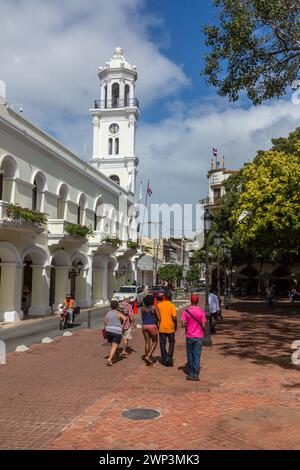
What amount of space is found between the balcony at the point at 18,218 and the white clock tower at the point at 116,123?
24.2 metres

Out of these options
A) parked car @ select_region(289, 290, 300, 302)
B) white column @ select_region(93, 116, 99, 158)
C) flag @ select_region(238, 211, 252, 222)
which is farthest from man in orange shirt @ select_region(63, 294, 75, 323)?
white column @ select_region(93, 116, 99, 158)

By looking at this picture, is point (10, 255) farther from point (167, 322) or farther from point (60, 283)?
point (167, 322)

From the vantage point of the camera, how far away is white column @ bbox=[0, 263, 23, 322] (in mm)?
20172

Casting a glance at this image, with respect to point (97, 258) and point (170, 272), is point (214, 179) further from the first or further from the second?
point (97, 258)

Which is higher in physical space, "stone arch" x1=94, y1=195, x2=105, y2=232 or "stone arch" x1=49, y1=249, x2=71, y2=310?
"stone arch" x1=94, y1=195, x2=105, y2=232

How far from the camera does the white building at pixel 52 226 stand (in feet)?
66.6

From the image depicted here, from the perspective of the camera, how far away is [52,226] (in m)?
23.9

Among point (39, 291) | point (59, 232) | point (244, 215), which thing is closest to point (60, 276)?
point (39, 291)

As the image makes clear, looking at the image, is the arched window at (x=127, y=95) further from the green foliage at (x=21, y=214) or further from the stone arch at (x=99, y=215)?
the green foliage at (x=21, y=214)

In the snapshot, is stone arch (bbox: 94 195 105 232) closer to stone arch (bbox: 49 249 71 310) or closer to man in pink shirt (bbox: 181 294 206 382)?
stone arch (bbox: 49 249 71 310)

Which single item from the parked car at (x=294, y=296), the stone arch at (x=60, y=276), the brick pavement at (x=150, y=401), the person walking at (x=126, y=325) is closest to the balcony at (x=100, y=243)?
the stone arch at (x=60, y=276)

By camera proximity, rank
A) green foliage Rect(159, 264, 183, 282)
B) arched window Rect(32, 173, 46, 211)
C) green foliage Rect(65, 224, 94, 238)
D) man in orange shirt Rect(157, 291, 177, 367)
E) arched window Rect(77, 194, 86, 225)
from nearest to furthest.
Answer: man in orange shirt Rect(157, 291, 177, 367)
arched window Rect(32, 173, 46, 211)
green foliage Rect(65, 224, 94, 238)
arched window Rect(77, 194, 86, 225)
green foliage Rect(159, 264, 183, 282)
